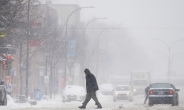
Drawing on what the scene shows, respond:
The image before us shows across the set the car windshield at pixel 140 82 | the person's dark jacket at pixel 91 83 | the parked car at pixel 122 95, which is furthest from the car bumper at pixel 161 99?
the car windshield at pixel 140 82

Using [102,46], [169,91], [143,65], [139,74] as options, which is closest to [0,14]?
[169,91]

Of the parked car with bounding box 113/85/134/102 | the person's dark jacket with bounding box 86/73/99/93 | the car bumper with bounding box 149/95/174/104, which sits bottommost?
the parked car with bounding box 113/85/134/102

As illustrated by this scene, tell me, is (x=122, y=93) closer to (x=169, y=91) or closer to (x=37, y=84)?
(x=169, y=91)

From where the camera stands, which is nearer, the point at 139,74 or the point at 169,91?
the point at 169,91

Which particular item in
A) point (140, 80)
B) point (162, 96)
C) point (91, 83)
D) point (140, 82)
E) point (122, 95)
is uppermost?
point (91, 83)

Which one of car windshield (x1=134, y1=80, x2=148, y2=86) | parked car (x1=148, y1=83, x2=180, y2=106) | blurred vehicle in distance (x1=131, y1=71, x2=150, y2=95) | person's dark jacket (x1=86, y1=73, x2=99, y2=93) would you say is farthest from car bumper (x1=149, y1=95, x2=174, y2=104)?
car windshield (x1=134, y1=80, x2=148, y2=86)

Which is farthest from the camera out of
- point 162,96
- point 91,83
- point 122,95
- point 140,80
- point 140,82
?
point 140,82

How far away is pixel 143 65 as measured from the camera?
19738 cm

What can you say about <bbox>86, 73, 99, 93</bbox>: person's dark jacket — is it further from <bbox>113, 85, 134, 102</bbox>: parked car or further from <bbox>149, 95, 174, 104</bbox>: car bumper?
<bbox>113, 85, 134, 102</bbox>: parked car

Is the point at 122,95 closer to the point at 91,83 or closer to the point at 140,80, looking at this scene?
the point at 140,80

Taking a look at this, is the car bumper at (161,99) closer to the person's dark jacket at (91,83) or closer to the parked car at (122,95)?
the person's dark jacket at (91,83)

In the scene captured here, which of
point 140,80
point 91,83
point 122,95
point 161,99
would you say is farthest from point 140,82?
point 91,83

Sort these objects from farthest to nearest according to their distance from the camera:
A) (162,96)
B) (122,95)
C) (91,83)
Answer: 1. (122,95)
2. (162,96)
3. (91,83)

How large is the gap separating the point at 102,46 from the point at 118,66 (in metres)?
16.7
